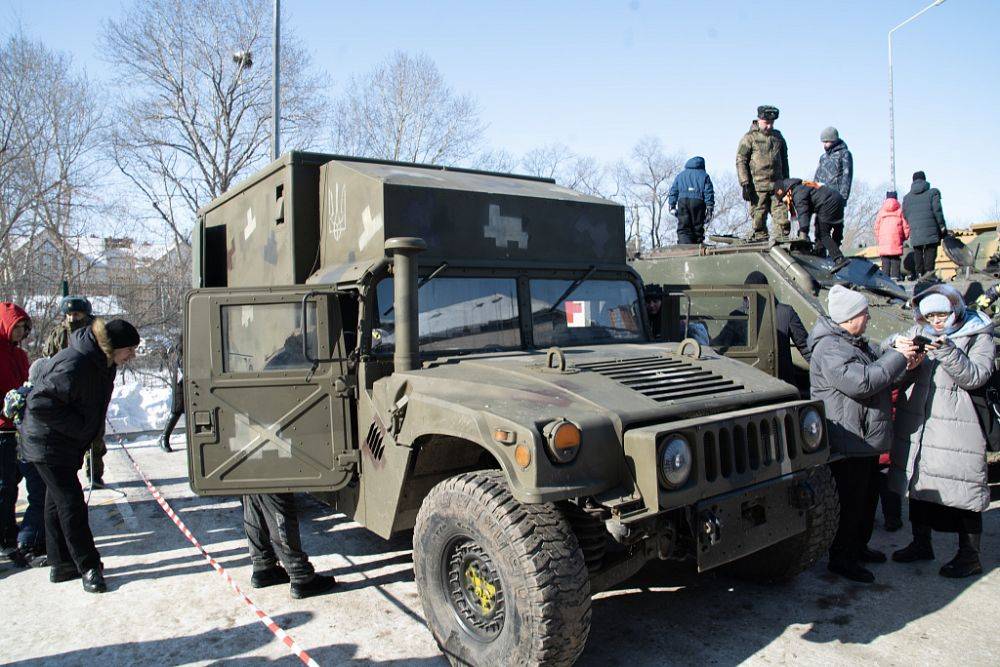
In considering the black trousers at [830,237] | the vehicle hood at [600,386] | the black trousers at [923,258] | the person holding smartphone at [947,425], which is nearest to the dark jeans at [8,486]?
the vehicle hood at [600,386]

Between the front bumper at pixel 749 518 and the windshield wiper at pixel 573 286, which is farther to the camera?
the windshield wiper at pixel 573 286

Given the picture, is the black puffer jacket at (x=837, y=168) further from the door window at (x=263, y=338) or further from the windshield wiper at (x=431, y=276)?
the door window at (x=263, y=338)

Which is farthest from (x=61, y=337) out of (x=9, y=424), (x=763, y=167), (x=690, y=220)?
(x=763, y=167)

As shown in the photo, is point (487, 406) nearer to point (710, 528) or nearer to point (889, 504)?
point (710, 528)

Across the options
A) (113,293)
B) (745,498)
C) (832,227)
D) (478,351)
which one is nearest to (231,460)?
(478,351)

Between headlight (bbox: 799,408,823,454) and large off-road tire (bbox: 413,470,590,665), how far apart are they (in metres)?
1.40

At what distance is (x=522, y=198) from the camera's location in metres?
5.18

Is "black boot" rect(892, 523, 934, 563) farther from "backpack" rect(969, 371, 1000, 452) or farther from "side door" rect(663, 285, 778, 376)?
"side door" rect(663, 285, 778, 376)

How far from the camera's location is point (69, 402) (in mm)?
4789

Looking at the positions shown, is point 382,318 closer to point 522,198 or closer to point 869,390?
point 522,198

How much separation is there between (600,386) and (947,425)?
241 centimetres

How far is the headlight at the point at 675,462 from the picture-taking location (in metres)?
3.21

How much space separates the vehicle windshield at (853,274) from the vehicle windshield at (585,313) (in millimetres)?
3747

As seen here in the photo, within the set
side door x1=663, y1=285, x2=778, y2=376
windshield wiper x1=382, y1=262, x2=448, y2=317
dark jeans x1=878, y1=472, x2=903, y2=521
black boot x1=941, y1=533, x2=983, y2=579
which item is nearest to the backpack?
black boot x1=941, y1=533, x2=983, y2=579
